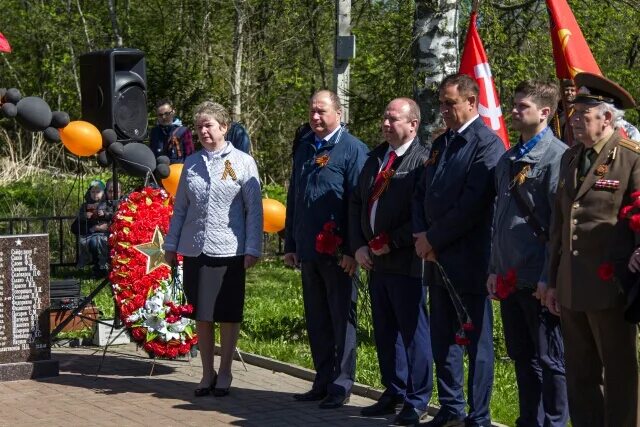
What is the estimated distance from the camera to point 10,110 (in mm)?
9750

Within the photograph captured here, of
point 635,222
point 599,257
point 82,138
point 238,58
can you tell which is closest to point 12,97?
point 82,138

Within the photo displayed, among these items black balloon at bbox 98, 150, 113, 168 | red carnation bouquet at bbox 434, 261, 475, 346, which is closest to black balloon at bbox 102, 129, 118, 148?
black balloon at bbox 98, 150, 113, 168

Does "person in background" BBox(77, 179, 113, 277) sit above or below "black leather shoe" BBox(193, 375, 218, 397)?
above

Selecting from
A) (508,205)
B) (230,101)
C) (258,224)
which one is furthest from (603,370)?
(230,101)

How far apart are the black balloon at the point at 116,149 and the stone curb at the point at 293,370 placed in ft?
6.15

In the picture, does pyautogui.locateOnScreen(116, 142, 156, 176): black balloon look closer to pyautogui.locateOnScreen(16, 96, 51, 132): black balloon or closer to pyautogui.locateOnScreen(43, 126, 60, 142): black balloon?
pyautogui.locateOnScreen(43, 126, 60, 142): black balloon

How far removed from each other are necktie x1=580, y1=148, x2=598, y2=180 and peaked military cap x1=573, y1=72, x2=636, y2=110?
250 mm

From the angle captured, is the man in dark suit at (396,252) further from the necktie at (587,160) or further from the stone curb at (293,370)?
the necktie at (587,160)

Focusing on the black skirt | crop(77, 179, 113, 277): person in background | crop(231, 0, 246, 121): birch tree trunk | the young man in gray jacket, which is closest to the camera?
the young man in gray jacket

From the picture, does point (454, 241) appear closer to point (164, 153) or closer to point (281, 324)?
point (281, 324)

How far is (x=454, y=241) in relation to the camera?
6.76 meters

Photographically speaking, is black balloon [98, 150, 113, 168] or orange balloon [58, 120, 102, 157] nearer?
orange balloon [58, 120, 102, 157]

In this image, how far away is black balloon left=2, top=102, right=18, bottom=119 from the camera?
32.0 ft

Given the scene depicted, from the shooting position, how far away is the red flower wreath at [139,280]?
929cm
